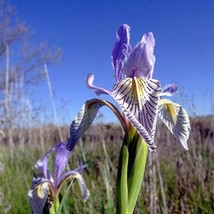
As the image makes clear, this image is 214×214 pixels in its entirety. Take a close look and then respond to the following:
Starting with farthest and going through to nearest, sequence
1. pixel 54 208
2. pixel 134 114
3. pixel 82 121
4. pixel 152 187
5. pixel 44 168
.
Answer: pixel 152 187 → pixel 44 168 → pixel 54 208 → pixel 82 121 → pixel 134 114

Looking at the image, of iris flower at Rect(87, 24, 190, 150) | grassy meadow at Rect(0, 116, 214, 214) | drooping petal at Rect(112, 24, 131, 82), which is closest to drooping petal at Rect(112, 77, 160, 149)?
iris flower at Rect(87, 24, 190, 150)

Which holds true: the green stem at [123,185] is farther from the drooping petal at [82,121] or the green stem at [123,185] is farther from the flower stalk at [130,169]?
the drooping petal at [82,121]

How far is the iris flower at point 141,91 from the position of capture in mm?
592

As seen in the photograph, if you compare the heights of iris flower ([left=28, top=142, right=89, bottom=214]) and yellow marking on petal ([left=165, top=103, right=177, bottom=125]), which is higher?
yellow marking on petal ([left=165, top=103, right=177, bottom=125])

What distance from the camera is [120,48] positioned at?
77cm

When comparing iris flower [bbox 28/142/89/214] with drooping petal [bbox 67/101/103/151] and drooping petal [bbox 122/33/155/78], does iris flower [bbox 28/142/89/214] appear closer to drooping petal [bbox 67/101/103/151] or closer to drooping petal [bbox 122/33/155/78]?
drooping petal [bbox 67/101/103/151]

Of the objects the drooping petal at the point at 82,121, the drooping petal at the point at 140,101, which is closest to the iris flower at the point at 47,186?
the drooping petal at the point at 82,121

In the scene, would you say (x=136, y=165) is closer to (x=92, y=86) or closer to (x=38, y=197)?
(x=92, y=86)

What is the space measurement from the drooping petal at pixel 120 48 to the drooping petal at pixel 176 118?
109mm

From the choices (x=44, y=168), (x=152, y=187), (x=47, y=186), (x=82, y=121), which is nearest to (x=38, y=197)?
(x=47, y=186)

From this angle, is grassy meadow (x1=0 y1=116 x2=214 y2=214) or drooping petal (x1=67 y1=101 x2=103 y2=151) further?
grassy meadow (x1=0 y1=116 x2=214 y2=214)

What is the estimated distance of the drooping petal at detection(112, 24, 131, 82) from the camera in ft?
2.48

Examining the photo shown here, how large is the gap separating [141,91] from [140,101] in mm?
22

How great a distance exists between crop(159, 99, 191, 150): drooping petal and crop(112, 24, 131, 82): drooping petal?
109 millimetres
